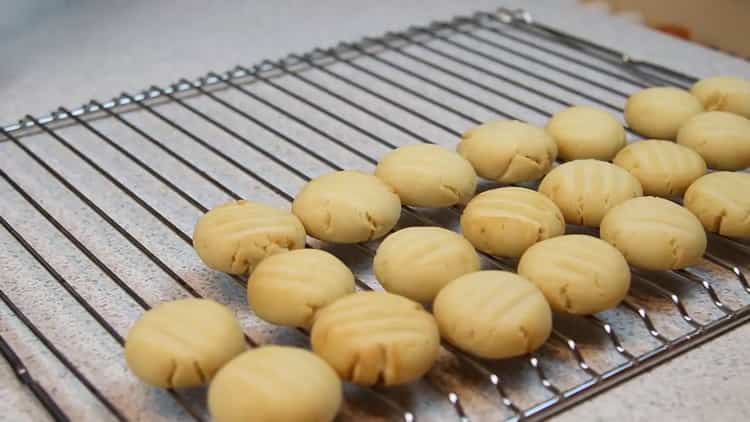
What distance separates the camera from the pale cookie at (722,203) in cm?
91

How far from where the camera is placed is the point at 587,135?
3.52 ft

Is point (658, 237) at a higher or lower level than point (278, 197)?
higher

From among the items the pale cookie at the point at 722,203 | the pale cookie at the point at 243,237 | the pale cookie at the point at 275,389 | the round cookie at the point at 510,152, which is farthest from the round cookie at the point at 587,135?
the pale cookie at the point at 275,389

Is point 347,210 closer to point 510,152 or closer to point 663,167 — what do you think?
point 510,152

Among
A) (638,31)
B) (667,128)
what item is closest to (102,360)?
(667,128)

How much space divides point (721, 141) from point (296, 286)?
0.57 metres

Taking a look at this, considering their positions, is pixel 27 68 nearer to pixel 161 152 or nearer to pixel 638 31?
pixel 161 152

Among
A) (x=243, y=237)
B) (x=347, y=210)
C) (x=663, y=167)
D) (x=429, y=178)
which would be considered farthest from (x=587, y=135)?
(x=243, y=237)

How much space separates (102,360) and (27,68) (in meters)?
0.84

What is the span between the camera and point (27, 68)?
1469 millimetres

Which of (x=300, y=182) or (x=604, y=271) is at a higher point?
(x=604, y=271)

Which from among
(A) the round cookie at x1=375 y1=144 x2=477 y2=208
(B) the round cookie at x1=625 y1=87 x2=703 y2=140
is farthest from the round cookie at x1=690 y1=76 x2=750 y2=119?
(A) the round cookie at x1=375 y1=144 x2=477 y2=208

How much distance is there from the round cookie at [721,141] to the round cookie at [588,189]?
0.49 ft

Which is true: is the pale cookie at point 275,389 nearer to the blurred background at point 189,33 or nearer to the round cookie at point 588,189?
the round cookie at point 588,189
